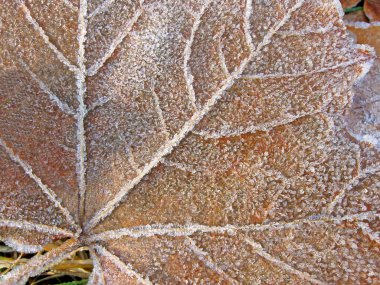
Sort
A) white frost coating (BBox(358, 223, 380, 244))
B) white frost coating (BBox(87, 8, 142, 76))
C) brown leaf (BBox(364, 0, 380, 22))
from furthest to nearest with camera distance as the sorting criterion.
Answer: brown leaf (BBox(364, 0, 380, 22))
white frost coating (BBox(87, 8, 142, 76))
white frost coating (BBox(358, 223, 380, 244))

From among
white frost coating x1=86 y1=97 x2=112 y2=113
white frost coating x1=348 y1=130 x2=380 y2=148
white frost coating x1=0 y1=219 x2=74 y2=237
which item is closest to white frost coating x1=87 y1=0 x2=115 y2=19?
white frost coating x1=86 y1=97 x2=112 y2=113

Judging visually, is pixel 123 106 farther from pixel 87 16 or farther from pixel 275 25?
pixel 275 25

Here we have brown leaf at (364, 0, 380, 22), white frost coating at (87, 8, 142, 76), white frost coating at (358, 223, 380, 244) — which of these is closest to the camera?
white frost coating at (358, 223, 380, 244)

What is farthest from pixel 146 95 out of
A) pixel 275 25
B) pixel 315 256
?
pixel 315 256

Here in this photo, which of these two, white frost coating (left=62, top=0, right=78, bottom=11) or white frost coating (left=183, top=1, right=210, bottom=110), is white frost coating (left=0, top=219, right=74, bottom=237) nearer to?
white frost coating (left=183, top=1, right=210, bottom=110)

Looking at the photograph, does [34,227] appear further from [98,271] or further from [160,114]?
[160,114]

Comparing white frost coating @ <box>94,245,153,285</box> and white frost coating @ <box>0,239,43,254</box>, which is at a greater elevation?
white frost coating @ <box>0,239,43,254</box>

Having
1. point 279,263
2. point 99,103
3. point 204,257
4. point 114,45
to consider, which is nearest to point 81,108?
point 99,103

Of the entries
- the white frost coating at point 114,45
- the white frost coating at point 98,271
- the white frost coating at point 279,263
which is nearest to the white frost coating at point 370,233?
the white frost coating at point 279,263
